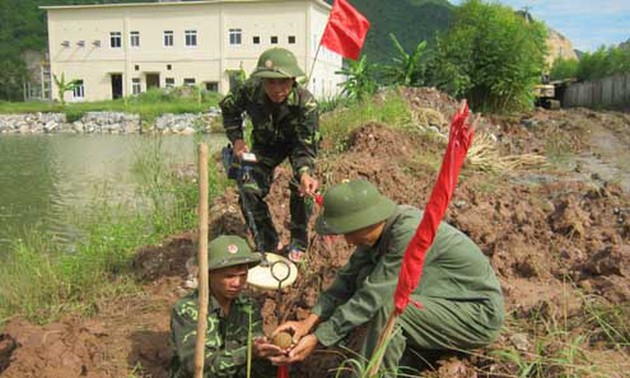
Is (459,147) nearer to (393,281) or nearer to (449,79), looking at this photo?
(393,281)

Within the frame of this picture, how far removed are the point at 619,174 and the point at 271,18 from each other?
35.1 metres

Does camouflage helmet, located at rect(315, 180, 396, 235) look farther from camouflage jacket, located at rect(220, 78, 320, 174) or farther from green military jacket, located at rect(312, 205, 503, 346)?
camouflage jacket, located at rect(220, 78, 320, 174)

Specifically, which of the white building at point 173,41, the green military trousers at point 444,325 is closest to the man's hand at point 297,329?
the green military trousers at point 444,325

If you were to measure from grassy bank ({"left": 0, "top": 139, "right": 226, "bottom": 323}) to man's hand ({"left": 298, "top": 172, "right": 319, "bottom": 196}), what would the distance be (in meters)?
1.58

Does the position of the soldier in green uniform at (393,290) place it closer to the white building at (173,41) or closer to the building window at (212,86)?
the white building at (173,41)

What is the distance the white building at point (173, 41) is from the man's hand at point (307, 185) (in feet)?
123

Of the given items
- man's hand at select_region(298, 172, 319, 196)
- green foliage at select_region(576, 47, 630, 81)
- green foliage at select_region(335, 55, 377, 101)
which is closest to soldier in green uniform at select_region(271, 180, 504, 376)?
man's hand at select_region(298, 172, 319, 196)

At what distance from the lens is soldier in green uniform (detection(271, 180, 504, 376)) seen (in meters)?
2.71

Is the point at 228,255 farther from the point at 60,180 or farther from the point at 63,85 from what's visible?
the point at 63,85

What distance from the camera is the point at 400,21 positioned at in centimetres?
8838

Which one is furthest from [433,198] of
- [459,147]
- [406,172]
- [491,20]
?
[491,20]

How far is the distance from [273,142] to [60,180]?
31.1ft

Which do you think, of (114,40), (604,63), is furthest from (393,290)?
(114,40)

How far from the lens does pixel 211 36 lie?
43094mm
